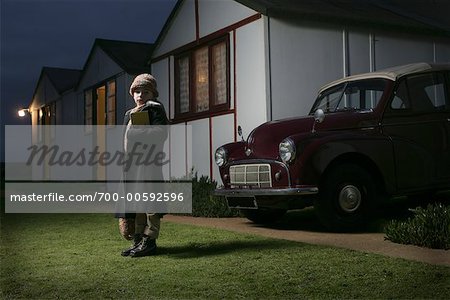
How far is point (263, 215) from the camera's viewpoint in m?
8.55

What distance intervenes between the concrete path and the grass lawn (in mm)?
310

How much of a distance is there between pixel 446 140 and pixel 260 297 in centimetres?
474

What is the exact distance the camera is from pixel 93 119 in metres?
19.5

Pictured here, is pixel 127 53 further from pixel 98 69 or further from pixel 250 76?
pixel 250 76

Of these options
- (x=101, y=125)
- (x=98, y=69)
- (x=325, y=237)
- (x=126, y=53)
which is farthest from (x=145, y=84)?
(x=101, y=125)

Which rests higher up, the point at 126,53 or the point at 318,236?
the point at 126,53

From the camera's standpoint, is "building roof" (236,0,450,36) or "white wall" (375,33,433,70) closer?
"building roof" (236,0,450,36)

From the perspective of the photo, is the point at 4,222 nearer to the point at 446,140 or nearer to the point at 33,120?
the point at 446,140

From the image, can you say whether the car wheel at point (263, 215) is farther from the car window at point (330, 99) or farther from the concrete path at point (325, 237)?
the car window at point (330, 99)

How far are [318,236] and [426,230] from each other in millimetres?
1415

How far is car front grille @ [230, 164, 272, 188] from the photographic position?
24.0ft

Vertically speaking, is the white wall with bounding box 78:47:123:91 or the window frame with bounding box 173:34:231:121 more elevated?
the white wall with bounding box 78:47:123:91

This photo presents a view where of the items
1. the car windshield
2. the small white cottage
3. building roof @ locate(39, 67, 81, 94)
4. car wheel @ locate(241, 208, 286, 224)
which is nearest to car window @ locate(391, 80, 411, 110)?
the car windshield

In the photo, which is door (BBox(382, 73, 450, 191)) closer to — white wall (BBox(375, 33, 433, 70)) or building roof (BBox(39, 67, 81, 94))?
white wall (BBox(375, 33, 433, 70))
